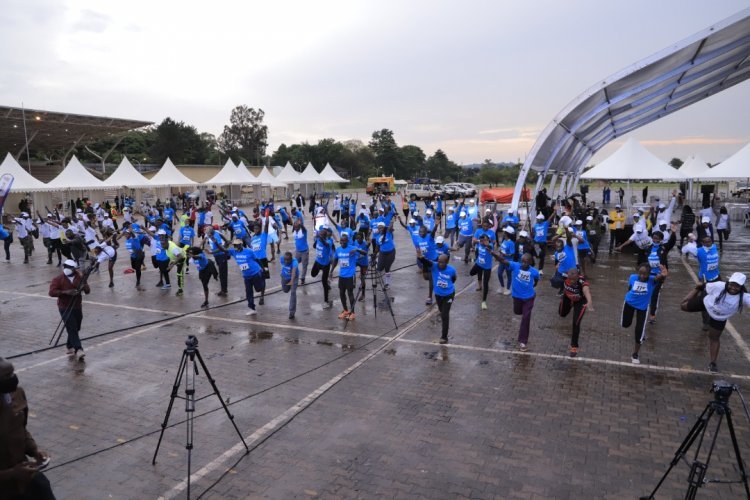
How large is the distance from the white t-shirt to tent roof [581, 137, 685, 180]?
17.1m

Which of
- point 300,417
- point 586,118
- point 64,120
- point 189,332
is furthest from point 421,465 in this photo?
point 64,120

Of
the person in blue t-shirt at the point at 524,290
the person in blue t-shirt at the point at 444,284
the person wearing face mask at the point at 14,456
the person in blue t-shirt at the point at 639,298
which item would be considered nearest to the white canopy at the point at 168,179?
the person in blue t-shirt at the point at 444,284

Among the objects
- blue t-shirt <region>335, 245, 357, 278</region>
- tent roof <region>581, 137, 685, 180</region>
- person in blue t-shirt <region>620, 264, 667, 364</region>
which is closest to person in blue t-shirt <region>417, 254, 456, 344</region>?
blue t-shirt <region>335, 245, 357, 278</region>

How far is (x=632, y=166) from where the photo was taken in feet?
74.9

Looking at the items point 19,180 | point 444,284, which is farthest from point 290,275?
point 19,180

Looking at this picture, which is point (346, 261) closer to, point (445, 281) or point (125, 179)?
point (445, 281)

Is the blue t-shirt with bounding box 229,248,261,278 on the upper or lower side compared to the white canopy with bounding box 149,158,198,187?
lower

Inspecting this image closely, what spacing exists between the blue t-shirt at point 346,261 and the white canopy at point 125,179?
30.9 m

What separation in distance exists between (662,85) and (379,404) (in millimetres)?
19641

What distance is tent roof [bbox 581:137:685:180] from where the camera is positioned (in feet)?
73.8

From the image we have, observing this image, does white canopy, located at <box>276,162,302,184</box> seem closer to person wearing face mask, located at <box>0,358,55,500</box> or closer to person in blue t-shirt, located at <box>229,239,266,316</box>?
person in blue t-shirt, located at <box>229,239,266,316</box>

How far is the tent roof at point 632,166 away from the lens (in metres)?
22.5

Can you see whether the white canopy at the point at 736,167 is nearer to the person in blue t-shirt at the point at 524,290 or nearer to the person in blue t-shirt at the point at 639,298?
the person in blue t-shirt at the point at 639,298

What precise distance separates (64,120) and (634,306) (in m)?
53.3
